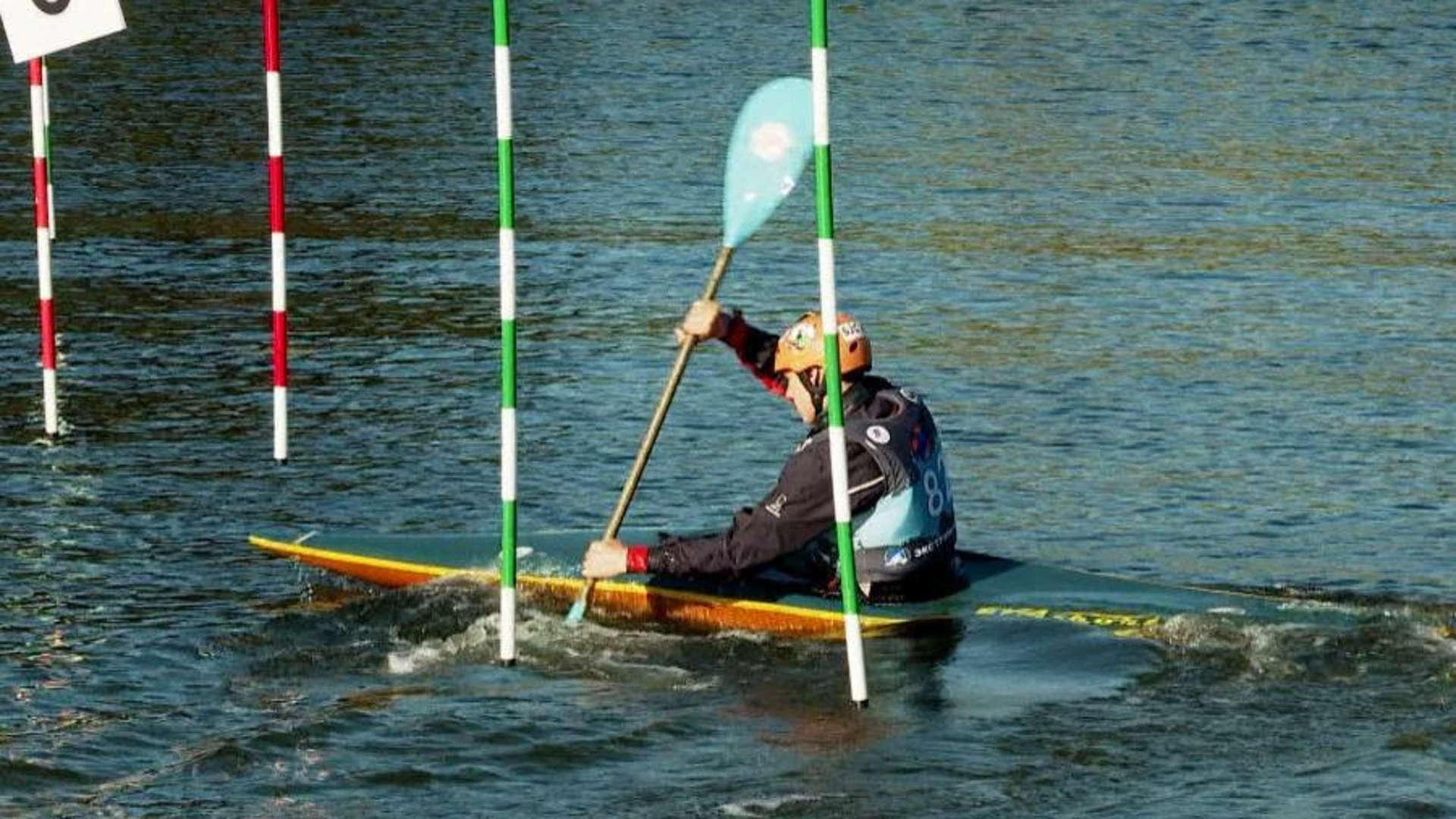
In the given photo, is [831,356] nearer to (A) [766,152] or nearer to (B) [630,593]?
(A) [766,152]

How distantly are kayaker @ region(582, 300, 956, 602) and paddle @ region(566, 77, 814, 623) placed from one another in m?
0.20

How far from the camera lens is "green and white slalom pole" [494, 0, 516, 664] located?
27.3 feet

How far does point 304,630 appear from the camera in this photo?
31.3ft

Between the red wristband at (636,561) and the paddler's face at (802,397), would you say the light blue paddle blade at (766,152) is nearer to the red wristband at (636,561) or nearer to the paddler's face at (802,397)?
the paddler's face at (802,397)

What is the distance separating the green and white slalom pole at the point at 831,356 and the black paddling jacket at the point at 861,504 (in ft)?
1.70

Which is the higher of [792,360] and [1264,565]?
[792,360]

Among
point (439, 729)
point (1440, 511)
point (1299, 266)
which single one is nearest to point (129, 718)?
point (439, 729)

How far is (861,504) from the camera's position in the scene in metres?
9.12

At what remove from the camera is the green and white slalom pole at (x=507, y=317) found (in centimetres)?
832

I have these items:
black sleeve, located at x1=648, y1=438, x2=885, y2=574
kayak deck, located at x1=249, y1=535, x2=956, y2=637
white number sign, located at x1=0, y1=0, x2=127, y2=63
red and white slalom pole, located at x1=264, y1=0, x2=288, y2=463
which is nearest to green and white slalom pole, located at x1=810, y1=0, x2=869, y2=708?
black sleeve, located at x1=648, y1=438, x2=885, y2=574

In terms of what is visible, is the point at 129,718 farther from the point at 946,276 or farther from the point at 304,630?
the point at 946,276

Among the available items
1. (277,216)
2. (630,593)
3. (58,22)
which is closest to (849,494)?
(630,593)

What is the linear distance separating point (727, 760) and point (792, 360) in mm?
1644

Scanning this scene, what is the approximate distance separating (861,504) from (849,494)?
0.24 m
